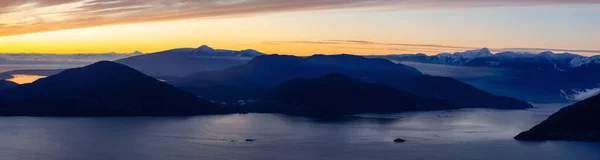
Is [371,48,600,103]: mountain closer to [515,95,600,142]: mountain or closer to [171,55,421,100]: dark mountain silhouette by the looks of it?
[171,55,421,100]: dark mountain silhouette

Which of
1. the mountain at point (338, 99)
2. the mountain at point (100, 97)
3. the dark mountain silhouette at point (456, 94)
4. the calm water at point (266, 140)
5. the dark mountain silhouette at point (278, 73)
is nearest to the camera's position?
the calm water at point (266, 140)

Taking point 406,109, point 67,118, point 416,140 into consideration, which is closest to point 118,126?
point 67,118

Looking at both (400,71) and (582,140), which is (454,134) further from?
(400,71)

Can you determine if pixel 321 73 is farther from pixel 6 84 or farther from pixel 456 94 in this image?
pixel 6 84

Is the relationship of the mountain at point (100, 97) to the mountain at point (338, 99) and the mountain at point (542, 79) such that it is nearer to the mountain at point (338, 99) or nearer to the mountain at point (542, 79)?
the mountain at point (338, 99)

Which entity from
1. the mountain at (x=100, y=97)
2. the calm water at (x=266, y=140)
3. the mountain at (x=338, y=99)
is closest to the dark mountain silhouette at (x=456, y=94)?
the mountain at (x=338, y=99)

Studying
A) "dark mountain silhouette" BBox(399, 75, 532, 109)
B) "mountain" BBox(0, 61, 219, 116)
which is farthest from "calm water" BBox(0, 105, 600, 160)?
"dark mountain silhouette" BBox(399, 75, 532, 109)
